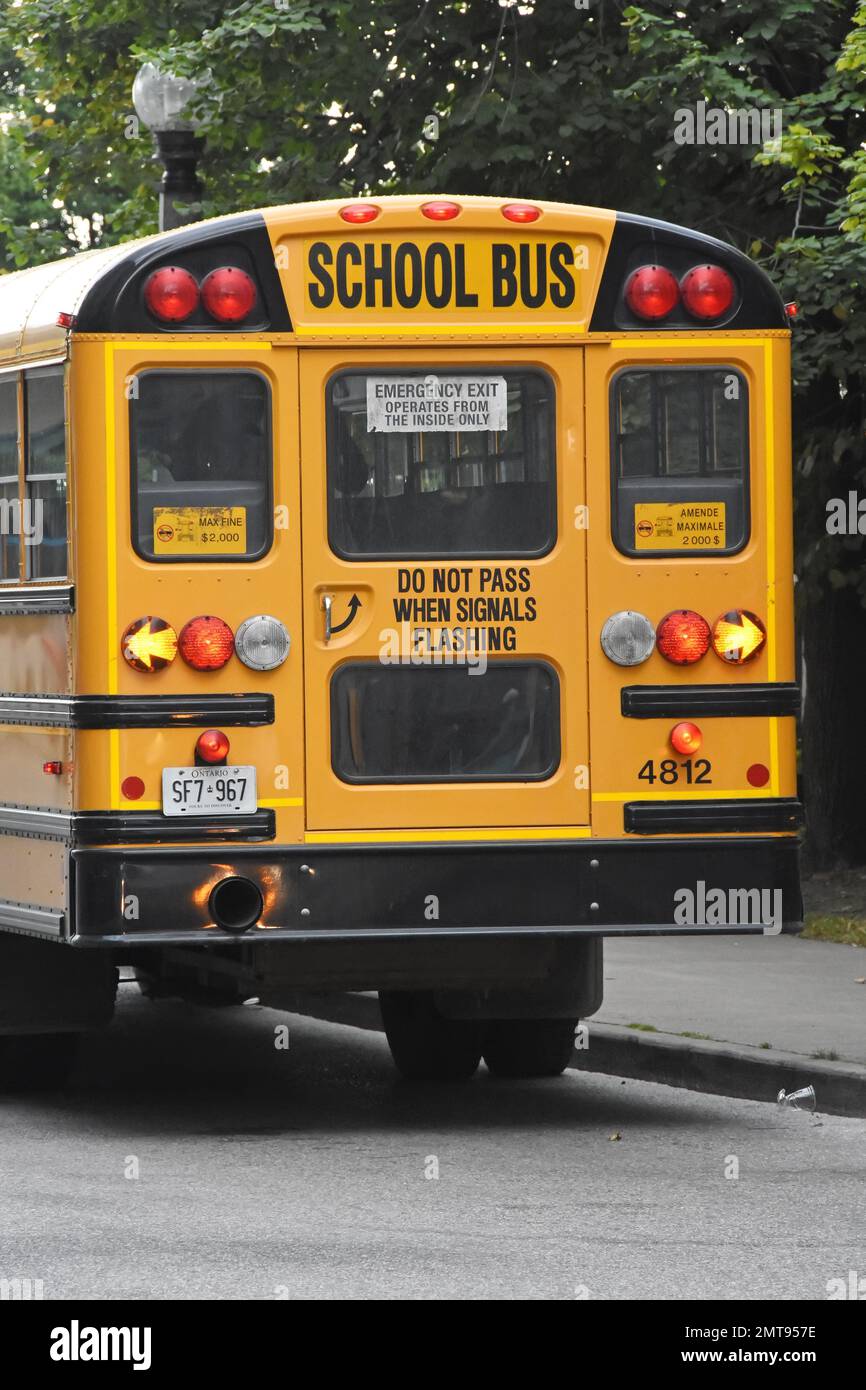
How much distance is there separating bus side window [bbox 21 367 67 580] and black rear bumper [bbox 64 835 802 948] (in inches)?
43.6

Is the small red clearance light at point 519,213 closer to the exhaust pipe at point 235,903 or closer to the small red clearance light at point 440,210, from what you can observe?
the small red clearance light at point 440,210

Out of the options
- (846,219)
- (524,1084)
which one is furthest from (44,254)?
(524,1084)

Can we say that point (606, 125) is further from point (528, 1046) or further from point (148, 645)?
point (148, 645)

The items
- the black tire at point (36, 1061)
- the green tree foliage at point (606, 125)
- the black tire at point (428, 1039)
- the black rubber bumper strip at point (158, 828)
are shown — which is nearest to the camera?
the black rubber bumper strip at point (158, 828)

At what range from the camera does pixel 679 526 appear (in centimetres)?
956

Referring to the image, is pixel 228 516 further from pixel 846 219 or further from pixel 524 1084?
pixel 846 219

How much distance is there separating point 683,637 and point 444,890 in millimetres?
1263

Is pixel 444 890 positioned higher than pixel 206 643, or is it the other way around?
pixel 206 643

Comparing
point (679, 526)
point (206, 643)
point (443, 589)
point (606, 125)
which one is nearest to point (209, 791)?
point (206, 643)

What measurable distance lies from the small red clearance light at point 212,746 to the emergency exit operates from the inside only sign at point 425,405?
121cm

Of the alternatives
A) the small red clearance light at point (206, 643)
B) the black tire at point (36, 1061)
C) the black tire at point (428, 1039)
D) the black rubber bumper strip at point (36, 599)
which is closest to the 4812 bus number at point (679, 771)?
the small red clearance light at point (206, 643)

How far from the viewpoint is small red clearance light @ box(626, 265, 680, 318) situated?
9.57 metres

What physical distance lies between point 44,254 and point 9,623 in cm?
1960

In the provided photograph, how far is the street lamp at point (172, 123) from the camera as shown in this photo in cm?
1475
